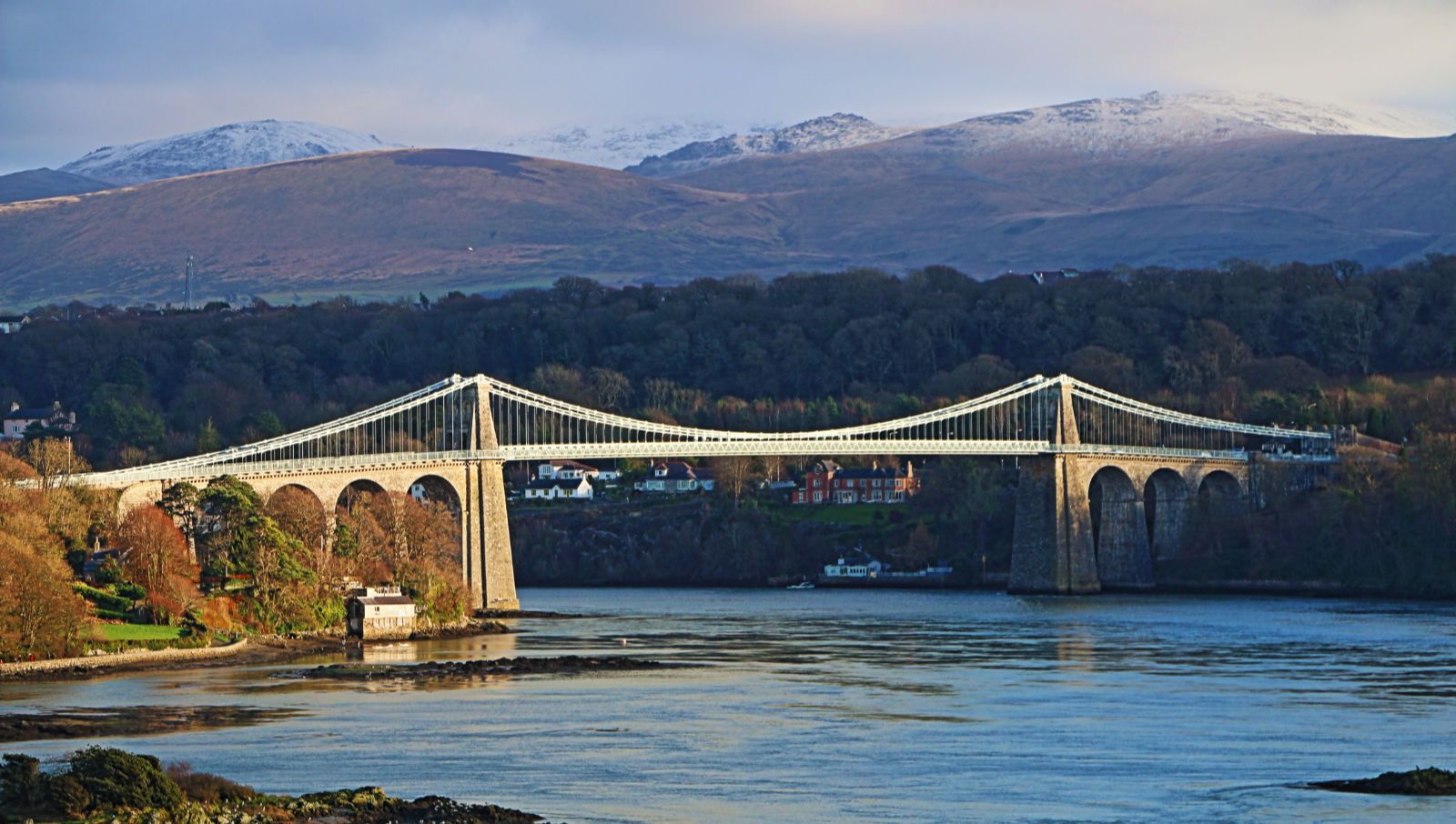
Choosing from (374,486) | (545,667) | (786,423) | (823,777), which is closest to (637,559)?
(786,423)

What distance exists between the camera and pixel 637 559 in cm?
10594

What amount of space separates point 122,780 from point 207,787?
1395 millimetres

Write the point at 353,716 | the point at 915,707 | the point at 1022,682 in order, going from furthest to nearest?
the point at 1022,682 < the point at 915,707 < the point at 353,716

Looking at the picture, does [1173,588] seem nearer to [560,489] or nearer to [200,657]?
[560,489]

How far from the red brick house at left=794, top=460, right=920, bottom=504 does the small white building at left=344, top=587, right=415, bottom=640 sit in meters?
45.4

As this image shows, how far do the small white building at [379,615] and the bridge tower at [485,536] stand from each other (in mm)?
10516

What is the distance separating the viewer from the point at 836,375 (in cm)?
12962

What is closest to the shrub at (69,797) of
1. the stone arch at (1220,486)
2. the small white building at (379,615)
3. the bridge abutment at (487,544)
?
the small white building at (379,615)

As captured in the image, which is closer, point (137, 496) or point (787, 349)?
point (137, 496)

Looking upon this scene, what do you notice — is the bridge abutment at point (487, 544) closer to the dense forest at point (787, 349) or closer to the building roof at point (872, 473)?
the dense forest at point (787, 349)

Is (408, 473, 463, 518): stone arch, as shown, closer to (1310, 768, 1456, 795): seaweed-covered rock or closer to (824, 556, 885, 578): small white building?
(824, 556, 885, 578): small white building

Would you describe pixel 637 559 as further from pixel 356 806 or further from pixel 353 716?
pixel 356 806

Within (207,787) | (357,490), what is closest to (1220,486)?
(357,490)

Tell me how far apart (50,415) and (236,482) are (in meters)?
57.2
